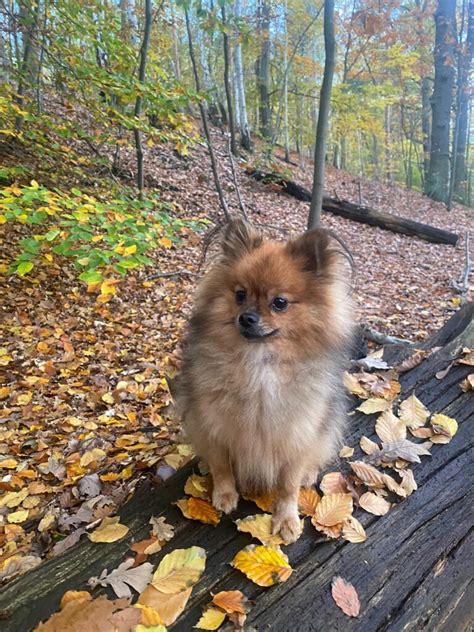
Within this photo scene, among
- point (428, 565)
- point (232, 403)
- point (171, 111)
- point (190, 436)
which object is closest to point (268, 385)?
point (232, 403)

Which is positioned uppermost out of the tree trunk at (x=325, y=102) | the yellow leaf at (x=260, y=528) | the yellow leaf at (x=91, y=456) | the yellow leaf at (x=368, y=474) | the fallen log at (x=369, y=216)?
the tree trunk at (x=325, y=102)

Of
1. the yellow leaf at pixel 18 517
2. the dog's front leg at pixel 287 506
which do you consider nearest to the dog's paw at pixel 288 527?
the dog's front leg at pixel 287 506

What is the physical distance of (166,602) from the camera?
1.80 meters

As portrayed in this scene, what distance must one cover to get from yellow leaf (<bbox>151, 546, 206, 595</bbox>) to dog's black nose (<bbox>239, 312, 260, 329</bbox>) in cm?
108

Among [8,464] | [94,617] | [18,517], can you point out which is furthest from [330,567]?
[8,464]

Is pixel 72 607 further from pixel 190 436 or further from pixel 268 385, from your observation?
pixel 268 385

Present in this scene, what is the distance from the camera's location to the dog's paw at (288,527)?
6.94 feet

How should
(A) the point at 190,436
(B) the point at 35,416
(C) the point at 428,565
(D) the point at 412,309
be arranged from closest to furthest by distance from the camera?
(C) the point at 428,565 → (A) the point at 190,436 → (B) the point at 35,416 → (D) the point at 412,309

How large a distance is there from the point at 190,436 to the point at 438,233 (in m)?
10.7

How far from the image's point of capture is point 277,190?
41.3 feet

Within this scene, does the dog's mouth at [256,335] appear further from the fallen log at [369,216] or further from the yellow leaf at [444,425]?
the fallen log at [369,216]

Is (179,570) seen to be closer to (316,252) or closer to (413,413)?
(316,252)

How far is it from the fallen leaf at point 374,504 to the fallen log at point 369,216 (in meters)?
10.3

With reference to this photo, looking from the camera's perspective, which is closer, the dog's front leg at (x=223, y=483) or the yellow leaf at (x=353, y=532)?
the yellow leaf at (x=353, y=532)
